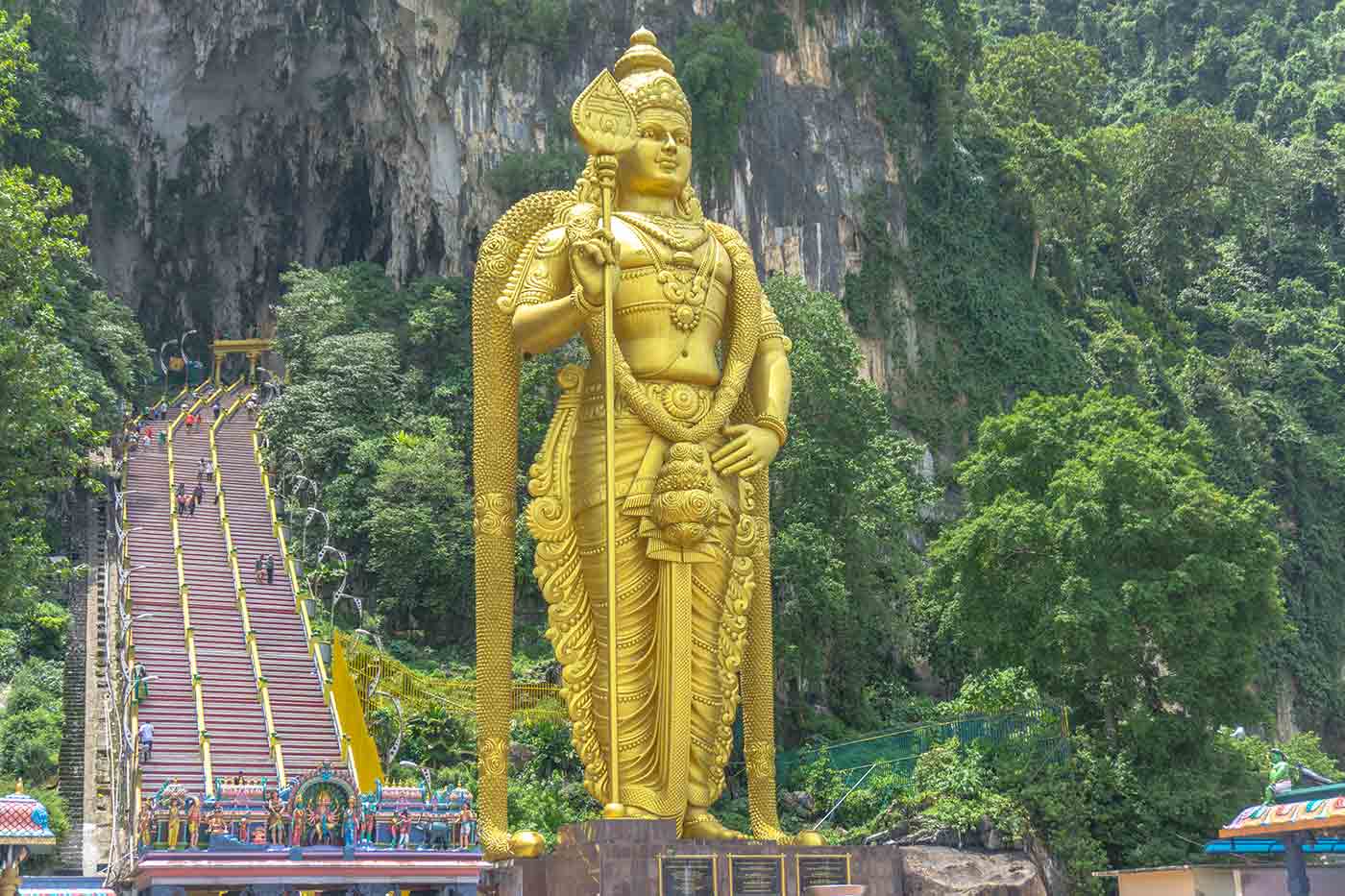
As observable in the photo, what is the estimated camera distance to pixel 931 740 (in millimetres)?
18016

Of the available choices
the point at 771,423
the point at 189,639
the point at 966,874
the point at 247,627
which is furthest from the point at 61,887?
the point at 247,627

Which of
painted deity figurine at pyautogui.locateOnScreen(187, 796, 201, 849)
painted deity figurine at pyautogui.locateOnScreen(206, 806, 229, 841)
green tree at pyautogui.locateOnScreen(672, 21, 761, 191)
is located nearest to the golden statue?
painted deity figurine at pyautogui.locateOnScreen(206, 806, 229, 841)

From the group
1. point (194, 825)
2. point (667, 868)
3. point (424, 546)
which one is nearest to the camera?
point (667, 868)

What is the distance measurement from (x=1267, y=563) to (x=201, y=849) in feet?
37.1

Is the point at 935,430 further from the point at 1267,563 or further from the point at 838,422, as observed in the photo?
the point at 1267,563

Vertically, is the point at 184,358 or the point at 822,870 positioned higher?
the point at 184,358

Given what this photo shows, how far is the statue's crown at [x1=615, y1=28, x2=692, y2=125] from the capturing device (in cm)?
1198

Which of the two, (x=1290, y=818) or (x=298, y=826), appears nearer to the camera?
(x=1290, y=818)

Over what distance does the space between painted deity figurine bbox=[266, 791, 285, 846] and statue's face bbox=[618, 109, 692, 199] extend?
4684 mm

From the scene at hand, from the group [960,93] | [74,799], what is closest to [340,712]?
[74,799]

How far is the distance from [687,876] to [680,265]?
13.1 ft

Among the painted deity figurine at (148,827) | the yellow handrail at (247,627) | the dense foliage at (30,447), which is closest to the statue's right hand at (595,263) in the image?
the painted deity figurine at (148,827)

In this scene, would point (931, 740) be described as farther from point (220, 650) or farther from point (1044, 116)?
point (1044, 116)

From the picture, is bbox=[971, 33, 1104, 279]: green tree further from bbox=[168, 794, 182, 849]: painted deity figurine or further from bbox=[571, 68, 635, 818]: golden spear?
bbox=[168, 794, 182, 849]: painted deity figurine
